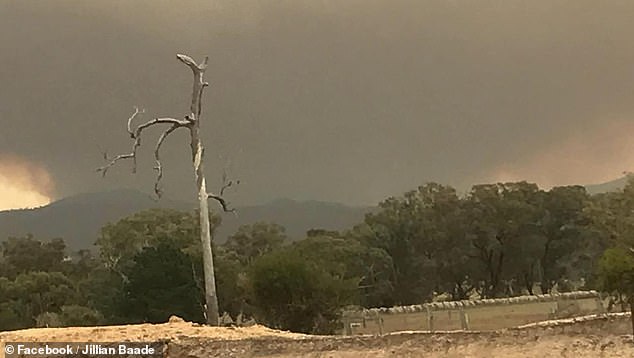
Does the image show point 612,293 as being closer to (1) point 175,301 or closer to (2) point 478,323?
(2) point 478,323

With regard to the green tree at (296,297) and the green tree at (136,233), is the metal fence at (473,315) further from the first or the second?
the green tree at (136,233)

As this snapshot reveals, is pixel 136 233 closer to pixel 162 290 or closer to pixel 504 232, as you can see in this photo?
pixel 162 290

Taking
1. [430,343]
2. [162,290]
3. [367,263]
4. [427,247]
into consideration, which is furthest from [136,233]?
[430,343]

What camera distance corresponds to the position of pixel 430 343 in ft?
47.2

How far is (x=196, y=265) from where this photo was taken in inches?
1447

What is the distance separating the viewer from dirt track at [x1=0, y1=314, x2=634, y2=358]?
13.0 m

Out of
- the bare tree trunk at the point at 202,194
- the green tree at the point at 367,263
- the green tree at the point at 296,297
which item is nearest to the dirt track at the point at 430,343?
the bare tree trunk at the point at 202,194

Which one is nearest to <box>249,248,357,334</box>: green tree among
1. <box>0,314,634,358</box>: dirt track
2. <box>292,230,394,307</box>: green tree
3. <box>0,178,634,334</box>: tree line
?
<box>0,178,634,334</box>: tree line

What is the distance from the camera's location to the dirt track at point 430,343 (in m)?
13.0

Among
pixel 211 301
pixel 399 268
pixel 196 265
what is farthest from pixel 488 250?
pixel 211 301

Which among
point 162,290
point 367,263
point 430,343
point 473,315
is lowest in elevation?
→ point 430,343

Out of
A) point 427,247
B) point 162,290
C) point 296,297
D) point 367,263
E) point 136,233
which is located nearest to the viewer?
point 296,297

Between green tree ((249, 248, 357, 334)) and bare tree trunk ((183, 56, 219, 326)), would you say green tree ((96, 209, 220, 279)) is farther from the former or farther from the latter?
bare tree trunk ((183, 56, 219, 326))

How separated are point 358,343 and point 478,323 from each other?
617 inches
